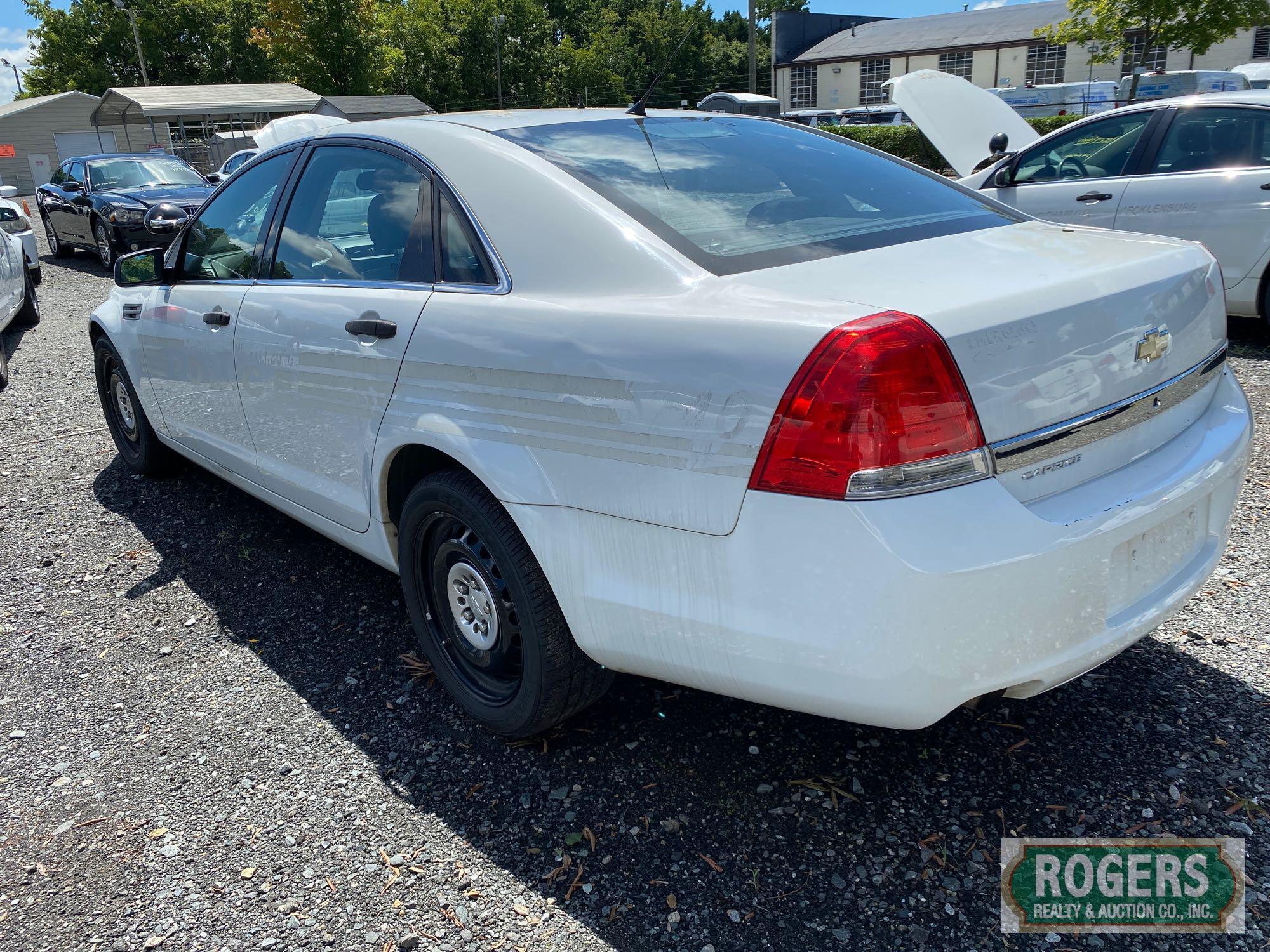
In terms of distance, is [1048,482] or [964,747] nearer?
[1048,482]

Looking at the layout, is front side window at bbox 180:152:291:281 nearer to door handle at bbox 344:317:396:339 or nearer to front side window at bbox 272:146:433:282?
front side window at bbox 272:146:433:282

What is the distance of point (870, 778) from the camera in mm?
2482

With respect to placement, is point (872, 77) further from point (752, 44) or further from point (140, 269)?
point (140, 269)

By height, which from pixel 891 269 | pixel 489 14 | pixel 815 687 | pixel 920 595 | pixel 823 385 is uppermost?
pixel 489 14

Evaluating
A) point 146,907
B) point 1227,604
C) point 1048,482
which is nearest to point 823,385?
point 1048,482

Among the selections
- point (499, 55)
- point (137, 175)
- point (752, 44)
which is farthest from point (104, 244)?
point (499, 55)

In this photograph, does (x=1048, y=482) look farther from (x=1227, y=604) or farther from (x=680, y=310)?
(x=1227, y=604)

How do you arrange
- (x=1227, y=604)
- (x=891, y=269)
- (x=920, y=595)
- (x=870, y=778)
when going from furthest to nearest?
(x=1227, y=604) → (x=870, y=778) → (x=891, y=269) → (x=920, y=595)

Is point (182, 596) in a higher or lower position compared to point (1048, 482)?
lower

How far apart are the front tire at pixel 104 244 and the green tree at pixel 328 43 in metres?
36.4

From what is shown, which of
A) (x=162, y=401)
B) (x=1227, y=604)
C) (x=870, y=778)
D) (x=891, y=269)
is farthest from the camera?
(x=162, y=401)

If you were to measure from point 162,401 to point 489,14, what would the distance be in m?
55.0

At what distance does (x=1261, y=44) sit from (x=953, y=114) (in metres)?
47.5

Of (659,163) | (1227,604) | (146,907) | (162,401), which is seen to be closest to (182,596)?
(162,401)
